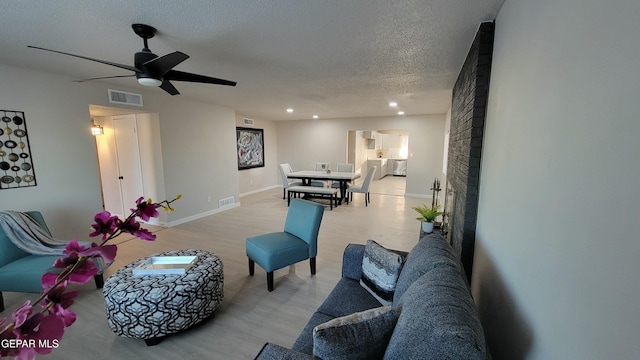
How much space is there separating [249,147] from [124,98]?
3906mm

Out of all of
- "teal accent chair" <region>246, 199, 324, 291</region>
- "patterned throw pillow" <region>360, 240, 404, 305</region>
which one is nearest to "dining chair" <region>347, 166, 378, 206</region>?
"teal accent chair" <region>246, 199, 324, 291</region>

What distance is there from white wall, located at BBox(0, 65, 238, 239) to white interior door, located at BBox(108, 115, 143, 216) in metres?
0.71

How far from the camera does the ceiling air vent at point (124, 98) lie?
375 cm

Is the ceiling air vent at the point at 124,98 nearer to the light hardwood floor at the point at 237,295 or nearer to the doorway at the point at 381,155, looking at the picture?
the light hardwood floor at the point at 237,295

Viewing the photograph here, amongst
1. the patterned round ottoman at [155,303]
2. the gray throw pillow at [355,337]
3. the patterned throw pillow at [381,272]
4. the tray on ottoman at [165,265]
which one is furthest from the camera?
the tray on ottoman at [165,265]

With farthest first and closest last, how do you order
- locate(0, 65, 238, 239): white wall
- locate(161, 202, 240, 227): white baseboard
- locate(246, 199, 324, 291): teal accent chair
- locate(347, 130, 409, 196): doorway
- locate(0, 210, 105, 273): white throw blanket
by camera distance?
1. locate(347, 130, 409, 196): doorway
2. locate(161, 202, 240, 227): white baseboard
3. locate(0, 65, 238, 239): white wall
4. locate(246, 199, 324, 291): teal accent chair
5. locate(0, 210, 105, 273): white throw blanket

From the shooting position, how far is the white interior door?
4.75 m

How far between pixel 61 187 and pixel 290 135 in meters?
6.16

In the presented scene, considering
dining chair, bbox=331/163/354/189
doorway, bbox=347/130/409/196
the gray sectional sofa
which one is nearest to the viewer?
the gray sectional sofa

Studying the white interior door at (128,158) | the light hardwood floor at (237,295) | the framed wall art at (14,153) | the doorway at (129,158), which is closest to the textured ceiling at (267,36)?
the framed wall art at (14,153)

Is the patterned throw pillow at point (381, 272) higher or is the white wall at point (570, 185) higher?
the white wall at point (570, 185)

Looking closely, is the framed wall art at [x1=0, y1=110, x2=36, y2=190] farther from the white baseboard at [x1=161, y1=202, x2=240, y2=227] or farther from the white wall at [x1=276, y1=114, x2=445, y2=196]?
the white wall at [x1=276, y1=114, x2=445, y2=196]

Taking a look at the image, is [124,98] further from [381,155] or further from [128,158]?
[381,155]

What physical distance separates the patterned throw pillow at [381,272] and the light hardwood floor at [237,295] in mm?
739
